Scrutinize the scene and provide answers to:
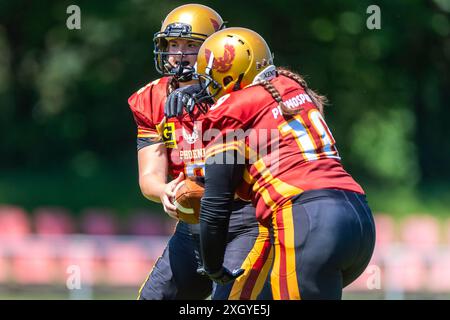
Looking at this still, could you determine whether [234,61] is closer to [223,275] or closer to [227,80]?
[227,80]

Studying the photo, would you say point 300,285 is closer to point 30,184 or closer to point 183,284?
point 183,284

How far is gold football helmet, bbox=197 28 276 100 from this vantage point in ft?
13.4

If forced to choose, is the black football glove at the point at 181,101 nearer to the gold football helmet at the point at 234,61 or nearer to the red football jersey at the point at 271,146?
the gold football helmet at the point at 234,61

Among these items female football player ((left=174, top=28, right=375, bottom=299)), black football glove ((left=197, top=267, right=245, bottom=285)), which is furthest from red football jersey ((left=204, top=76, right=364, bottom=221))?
black football glove ((left=197, top=267, right=245, bottom=285))

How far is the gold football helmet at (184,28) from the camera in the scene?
4848 mm

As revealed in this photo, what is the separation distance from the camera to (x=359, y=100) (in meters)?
19.7

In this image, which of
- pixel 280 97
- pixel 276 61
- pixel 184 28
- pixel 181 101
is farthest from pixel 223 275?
pixel 276 61

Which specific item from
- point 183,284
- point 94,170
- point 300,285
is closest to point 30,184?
point 94,170

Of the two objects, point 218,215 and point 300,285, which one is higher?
point 218,215

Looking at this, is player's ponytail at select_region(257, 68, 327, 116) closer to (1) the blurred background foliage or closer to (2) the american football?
(2) the american football

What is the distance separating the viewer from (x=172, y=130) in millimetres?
4875

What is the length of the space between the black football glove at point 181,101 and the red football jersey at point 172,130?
0.38 feet

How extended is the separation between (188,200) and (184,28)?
3.12 ft
